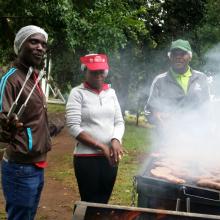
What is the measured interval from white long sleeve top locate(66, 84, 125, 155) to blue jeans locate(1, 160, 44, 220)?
2.21ft

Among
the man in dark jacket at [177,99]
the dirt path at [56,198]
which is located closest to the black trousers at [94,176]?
the man in dark jacket at [177,99]

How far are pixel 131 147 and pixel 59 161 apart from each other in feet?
9.52

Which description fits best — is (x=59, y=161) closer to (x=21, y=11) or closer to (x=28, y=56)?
(x=21, y=11)

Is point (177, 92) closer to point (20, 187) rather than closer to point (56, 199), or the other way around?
point (20, 187)

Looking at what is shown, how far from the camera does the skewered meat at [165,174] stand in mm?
3470

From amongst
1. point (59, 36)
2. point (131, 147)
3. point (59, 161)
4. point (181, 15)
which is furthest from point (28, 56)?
point (181, 15)

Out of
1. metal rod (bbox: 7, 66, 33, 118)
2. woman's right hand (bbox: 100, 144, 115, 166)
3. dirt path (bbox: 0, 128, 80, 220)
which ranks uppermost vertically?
metal rod (bbox: 7, 66, 33, 118)

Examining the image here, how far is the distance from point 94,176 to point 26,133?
3.43ft

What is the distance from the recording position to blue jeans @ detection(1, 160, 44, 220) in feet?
10.0

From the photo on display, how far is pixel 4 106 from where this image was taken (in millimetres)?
2834

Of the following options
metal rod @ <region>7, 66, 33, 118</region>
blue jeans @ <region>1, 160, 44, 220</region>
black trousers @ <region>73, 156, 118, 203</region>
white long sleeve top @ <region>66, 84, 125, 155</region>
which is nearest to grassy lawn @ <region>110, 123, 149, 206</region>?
black trousers @ <region>73, 156, 118, 203</region>

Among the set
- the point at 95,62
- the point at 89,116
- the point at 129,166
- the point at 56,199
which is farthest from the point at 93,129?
the point at 129,166

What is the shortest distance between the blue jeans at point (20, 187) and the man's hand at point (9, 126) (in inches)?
13.8

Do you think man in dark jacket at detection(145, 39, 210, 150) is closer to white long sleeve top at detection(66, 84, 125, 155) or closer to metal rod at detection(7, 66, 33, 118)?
white long sleeve top at detection(66, 84, 125, 155)
